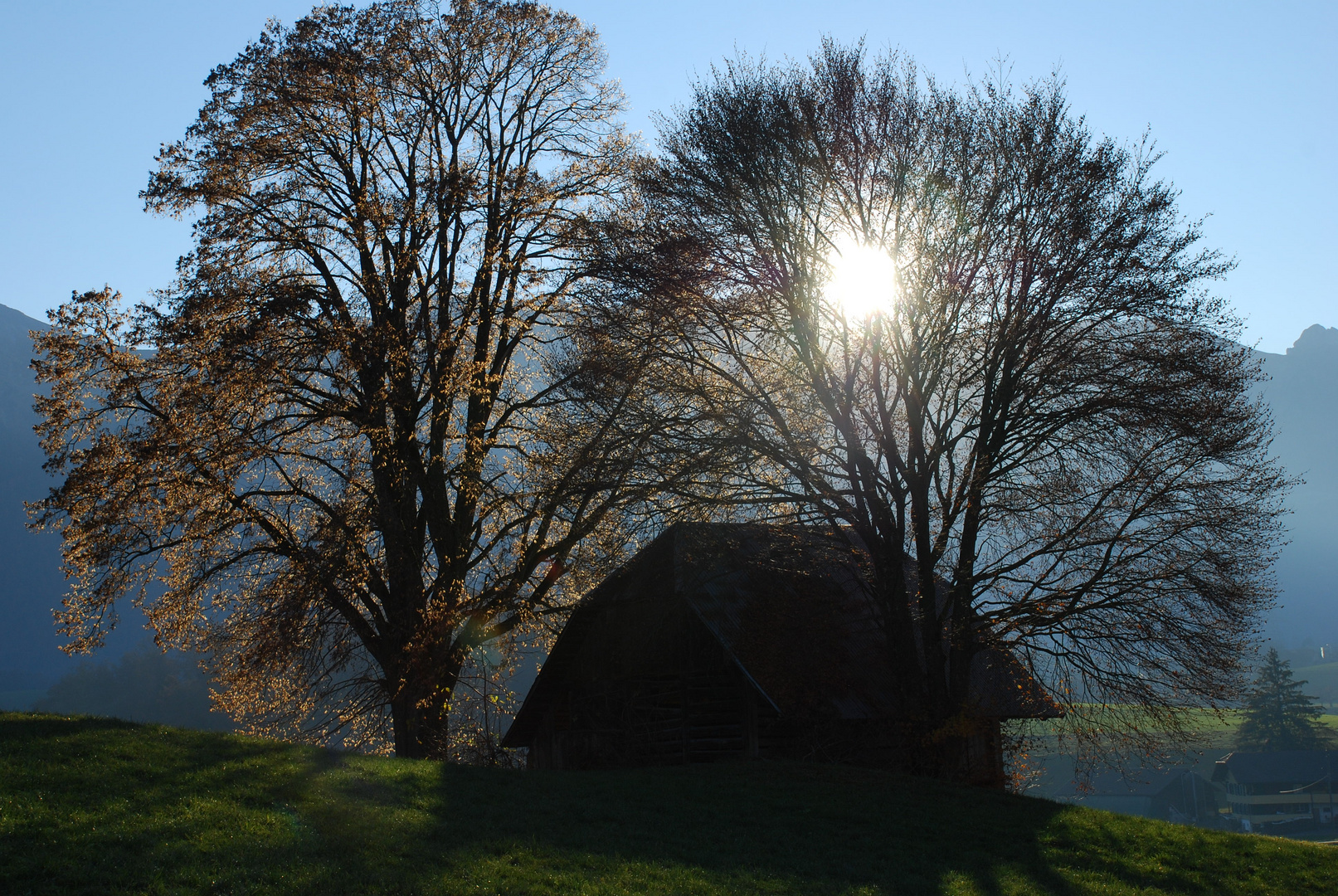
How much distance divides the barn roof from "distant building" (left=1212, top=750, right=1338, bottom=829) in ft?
218

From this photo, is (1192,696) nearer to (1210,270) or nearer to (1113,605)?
(1113,605)

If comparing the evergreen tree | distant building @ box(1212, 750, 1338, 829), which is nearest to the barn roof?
distant building @ box(1212, 750, 1338, 829)

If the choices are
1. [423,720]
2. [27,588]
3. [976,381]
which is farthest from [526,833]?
[27,588]

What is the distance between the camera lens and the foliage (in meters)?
71.6

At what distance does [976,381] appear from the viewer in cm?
1695

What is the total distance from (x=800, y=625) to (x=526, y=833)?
26.3 ft

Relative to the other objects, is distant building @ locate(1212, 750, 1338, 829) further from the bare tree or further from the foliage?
the foliage

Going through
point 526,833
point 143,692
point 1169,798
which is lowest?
point 1169,798

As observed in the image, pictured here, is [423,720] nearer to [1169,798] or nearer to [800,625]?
[800,625]

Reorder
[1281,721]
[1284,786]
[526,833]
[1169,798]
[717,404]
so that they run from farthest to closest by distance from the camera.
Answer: [1169,798]
[1281,721]
[1284,786]
[717,404]
[526,833]

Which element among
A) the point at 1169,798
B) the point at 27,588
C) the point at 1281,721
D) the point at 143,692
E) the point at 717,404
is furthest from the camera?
the point at 27,588

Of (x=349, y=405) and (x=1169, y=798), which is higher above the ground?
(x=349, y=405)

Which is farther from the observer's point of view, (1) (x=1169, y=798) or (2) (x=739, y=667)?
(1) (x=1169, y=798)

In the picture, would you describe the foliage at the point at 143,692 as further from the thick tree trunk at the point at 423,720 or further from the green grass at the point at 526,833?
the green grass at the point at 526,833
